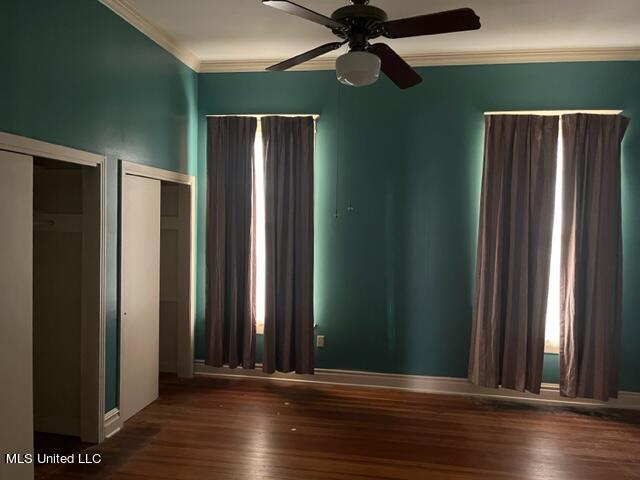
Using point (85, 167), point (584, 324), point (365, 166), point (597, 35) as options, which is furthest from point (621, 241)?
point (85, 167)

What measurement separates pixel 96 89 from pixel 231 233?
1.67 m

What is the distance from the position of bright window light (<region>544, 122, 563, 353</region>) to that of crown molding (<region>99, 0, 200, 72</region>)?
3253mm

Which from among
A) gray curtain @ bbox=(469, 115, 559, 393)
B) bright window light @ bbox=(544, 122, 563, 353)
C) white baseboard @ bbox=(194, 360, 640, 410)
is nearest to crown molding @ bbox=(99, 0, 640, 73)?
gray curtain @ bbox=(469, 115, 559, 393)

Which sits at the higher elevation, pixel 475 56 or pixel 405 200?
pixel 475 56

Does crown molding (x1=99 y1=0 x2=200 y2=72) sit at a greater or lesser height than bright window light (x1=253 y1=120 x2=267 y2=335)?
greater

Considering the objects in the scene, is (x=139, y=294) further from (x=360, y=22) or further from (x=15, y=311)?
(x=360, y=22)

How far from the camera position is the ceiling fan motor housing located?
7.22 ft

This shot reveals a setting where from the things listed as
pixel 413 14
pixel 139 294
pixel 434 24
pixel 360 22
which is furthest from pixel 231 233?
pixel 434 24

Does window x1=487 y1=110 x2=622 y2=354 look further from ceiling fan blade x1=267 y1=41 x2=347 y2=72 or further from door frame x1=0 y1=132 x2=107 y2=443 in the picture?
door frame x1=0 y1=132 x2=107 y2=443

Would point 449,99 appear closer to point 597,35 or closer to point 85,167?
point 597,35

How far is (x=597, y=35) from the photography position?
11.8 feet

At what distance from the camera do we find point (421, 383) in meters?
4.18

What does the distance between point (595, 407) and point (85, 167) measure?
431 cm

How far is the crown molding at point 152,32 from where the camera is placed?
3154 mm
